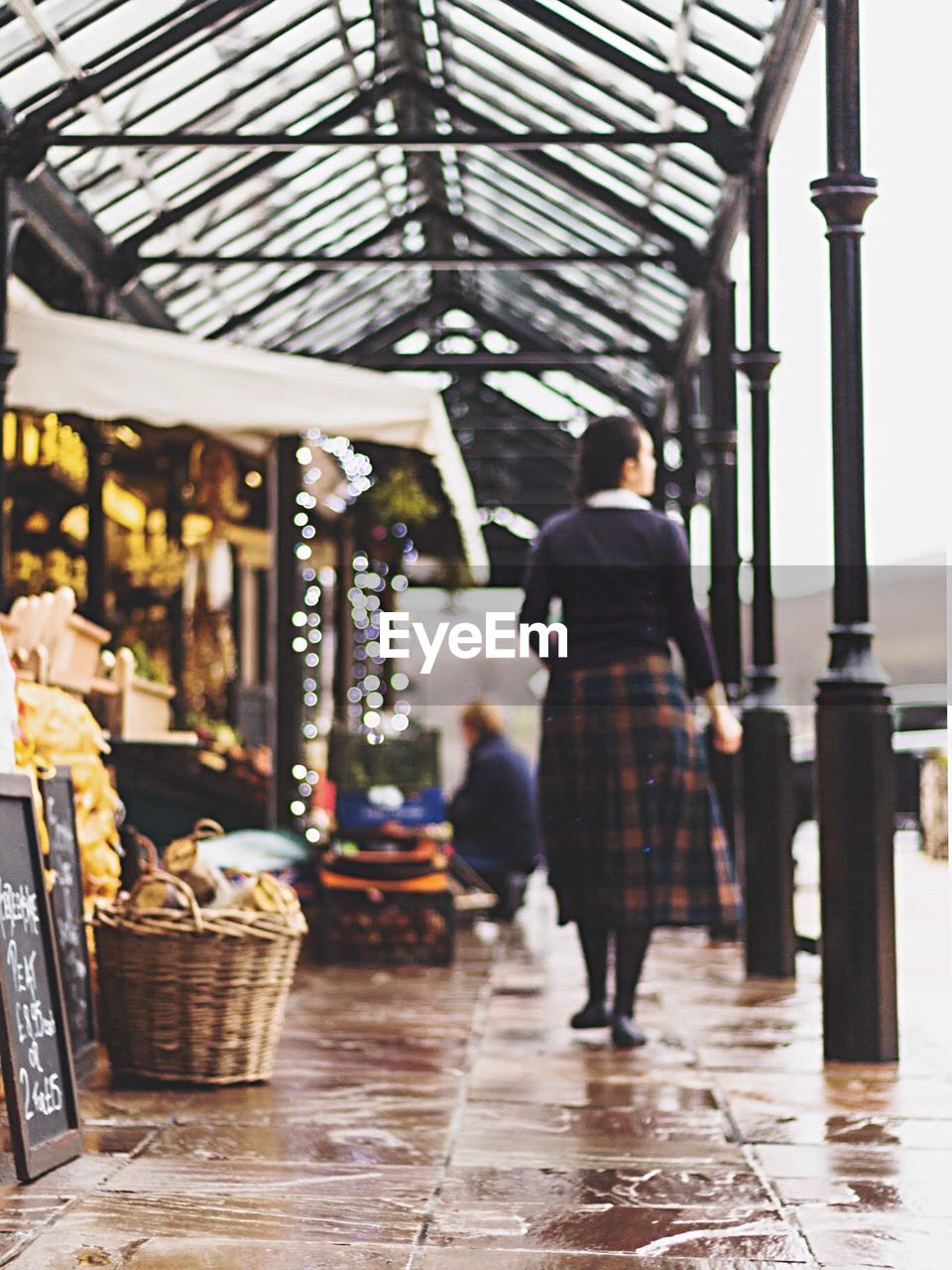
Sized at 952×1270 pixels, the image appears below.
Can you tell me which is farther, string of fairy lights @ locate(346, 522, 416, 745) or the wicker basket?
string of fairy lights @ locate(346, 522, 416, 745)

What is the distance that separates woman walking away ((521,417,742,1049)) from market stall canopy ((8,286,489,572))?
1.93 m

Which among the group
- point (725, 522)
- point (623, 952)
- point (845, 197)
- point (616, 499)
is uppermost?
point (845, 197)

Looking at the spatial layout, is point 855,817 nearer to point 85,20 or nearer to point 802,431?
point 802,431

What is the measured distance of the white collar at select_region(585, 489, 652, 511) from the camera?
4758 mm

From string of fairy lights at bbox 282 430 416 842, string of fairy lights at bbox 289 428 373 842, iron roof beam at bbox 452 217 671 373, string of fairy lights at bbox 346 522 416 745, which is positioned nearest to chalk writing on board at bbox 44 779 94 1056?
A: string of fairy lights at bbox 282 430 416 842

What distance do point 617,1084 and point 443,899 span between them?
2.63 metres

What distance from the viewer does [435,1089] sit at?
3953mm

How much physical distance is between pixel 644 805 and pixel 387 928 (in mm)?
2326

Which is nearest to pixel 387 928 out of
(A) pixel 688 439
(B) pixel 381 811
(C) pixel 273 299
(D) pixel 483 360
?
(B) pixel 381 811

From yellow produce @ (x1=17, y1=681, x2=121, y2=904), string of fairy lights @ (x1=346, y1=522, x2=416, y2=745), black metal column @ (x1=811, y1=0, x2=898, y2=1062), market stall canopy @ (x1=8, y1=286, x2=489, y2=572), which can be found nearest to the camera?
black metal column @ (x1=811, y1=0, x2=898, y2=1062)

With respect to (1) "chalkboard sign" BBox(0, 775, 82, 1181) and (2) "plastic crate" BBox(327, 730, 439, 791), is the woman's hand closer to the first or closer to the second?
(1) "chalkboard sign" BBox(0, 775, 82, 1181)

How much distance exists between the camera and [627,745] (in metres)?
4.56

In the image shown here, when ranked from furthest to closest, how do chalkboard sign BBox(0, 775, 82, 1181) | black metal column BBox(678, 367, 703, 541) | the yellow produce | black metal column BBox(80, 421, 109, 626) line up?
black metal column BBox(678, 367, 703, 541) < black metal column BBox(80, 421, 109, 626) < the yellow produce < chalkboard sign BBox(0, 775, 82, 1181)

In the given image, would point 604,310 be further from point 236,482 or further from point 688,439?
point 236,482
